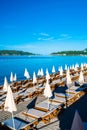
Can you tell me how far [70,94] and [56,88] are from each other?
433cm

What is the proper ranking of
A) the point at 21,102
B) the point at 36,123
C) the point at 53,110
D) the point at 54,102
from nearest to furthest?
the point at 36,123 < the point at 53,110 < the point at 54,102 < the point at 21,102

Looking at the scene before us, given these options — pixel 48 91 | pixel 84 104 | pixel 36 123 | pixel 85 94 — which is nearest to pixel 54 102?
pixel 48 91

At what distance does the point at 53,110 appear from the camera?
991 cm

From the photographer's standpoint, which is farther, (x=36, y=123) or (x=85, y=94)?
(x=85, y=94)

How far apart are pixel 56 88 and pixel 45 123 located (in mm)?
8729

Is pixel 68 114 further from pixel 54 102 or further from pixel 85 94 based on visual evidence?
pixel 85 94

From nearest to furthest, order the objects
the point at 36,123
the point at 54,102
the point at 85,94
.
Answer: the point at 36,123
the point at 54,102
the point at 85,94

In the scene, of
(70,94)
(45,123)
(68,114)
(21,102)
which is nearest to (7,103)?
(45,123)

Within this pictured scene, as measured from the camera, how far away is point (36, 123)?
29.0 feet

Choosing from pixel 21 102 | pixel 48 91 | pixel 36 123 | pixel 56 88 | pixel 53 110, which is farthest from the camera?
pixel 56 88

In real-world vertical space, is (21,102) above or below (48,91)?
below

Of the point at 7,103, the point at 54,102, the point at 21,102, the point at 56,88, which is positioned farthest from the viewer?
the point at 56,88

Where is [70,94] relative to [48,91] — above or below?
below

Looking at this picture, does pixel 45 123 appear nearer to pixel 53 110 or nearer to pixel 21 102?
pixel 53 110
